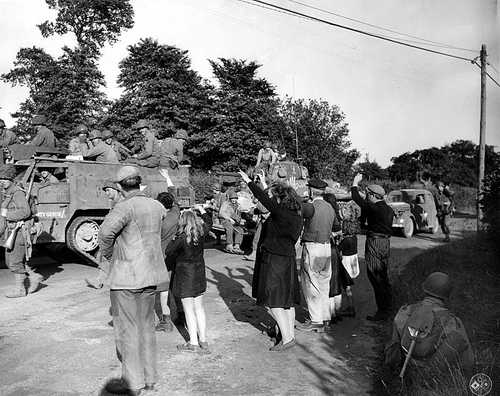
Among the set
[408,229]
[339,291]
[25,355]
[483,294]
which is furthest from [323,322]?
[408,229]

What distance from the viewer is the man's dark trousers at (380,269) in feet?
23.6

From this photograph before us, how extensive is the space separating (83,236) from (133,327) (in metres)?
7.57

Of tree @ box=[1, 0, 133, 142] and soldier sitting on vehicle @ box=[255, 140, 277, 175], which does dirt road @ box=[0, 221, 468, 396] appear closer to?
soldier sitting on vehicle @ box=[255, 140, 277, 175]

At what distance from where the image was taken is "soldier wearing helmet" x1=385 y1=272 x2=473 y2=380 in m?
3.95

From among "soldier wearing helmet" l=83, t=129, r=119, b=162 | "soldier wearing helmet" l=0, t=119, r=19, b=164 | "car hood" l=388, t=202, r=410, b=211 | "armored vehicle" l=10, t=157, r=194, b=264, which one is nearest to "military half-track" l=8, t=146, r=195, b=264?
"armored vehicle" l=10, t=157, r=194, b=264

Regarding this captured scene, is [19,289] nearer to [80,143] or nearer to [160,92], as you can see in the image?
[80,143]

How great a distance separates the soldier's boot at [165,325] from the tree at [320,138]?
33.6 metres

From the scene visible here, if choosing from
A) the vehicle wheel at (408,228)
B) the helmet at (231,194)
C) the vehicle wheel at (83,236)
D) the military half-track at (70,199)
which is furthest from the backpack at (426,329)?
the vehicle wheel at (408,228)

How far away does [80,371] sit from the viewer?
16.6 ft

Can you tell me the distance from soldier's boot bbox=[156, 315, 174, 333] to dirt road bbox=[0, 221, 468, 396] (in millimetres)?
149

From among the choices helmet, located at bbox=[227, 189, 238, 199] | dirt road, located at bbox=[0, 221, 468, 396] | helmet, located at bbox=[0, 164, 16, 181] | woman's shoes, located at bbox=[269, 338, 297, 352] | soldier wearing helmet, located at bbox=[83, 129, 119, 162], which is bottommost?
dirt road, located at bbox=[0, 221, 468, 396]

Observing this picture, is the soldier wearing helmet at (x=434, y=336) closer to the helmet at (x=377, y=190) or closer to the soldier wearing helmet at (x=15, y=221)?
the helmet at (x=377, y=190)

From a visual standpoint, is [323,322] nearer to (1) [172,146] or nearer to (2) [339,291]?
(2) [339,291]

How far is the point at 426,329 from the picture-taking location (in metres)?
3.99
